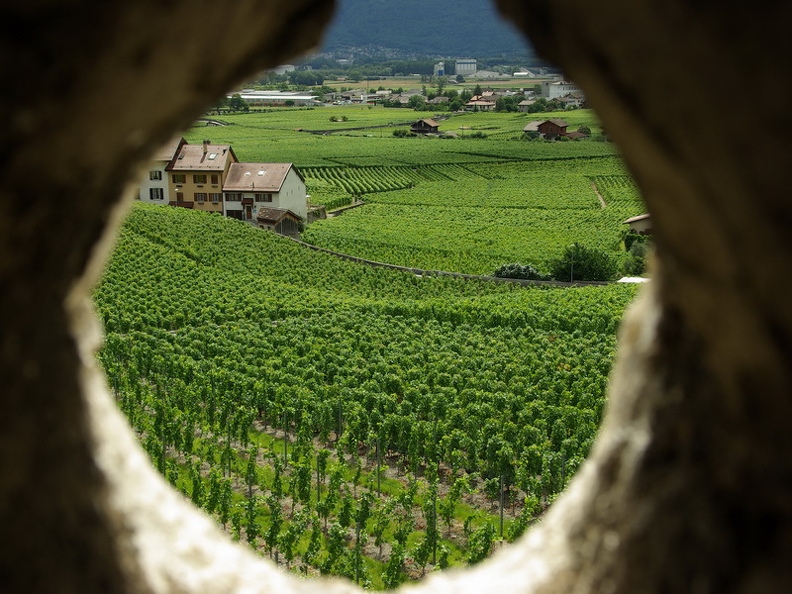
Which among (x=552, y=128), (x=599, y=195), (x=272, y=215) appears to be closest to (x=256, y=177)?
(x=272, y=215)

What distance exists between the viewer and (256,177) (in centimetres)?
7075

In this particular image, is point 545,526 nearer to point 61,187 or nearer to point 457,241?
point 61,187

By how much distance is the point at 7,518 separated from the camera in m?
4.05

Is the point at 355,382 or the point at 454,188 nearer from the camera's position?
the point at 355,382

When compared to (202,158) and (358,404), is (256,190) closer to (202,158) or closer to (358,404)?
(202,158)

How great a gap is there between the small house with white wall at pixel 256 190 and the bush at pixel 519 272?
21924mm

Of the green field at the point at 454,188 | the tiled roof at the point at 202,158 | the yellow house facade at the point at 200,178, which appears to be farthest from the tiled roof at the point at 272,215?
the tiled roof at the point at 202,158

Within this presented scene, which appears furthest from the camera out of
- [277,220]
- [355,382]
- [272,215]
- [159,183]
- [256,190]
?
[159,183]

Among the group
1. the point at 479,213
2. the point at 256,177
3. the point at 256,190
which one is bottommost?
the point at 479,213

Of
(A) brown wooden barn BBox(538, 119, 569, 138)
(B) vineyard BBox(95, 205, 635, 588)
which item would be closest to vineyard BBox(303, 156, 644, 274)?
(B) vineyard BBox(95, 205, 635, 588)

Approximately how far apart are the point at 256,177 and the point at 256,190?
1.69m

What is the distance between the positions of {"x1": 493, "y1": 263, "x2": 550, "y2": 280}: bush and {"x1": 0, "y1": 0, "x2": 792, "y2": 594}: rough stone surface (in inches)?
2007

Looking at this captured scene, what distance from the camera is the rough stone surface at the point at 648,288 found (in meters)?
3.23

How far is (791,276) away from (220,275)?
47972 millimetres
